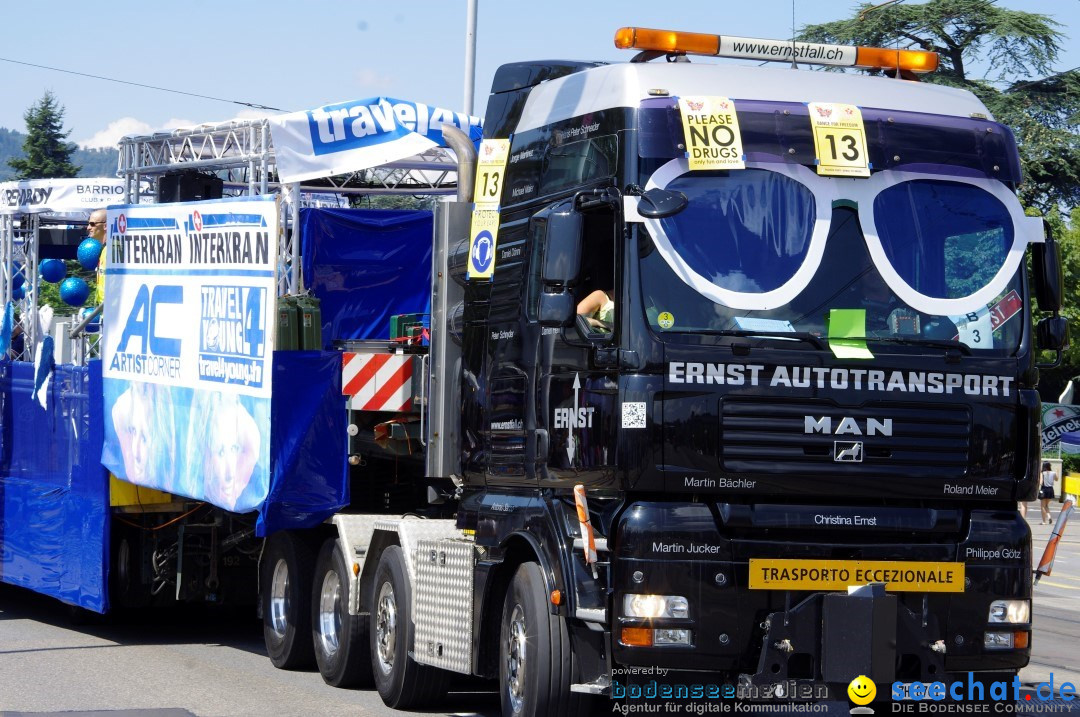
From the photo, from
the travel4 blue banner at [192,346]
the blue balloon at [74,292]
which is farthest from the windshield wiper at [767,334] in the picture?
the blue balloon at [74,292]

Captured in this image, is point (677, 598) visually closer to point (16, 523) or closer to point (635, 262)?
point (635, 262)

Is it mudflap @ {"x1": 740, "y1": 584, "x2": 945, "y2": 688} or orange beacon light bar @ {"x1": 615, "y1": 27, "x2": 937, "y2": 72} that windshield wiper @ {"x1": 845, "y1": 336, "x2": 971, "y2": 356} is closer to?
mudflap @ {"x1": 740, "y1": 584, "x2": 945, "y2": 688}

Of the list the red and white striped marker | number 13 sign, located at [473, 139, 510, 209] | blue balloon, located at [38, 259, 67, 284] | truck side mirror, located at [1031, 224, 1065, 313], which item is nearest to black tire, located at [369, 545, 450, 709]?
the red and white striped marker

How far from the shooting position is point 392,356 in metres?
9.96

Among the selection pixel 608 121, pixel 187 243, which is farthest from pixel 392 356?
pixel 608 121

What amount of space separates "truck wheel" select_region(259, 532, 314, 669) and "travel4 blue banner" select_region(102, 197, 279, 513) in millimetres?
618

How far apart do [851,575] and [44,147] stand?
7690cm

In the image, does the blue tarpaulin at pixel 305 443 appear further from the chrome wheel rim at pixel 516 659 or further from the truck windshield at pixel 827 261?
the truck windshield at pixel 827 261

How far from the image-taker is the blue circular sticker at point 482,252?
8750 millimetres

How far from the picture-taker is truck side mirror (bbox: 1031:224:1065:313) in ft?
25.0

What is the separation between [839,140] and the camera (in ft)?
24.4

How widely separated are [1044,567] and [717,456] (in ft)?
6.64

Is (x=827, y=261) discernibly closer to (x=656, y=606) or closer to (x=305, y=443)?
(x=656, y=606)

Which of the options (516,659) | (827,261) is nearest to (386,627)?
(516,659)
